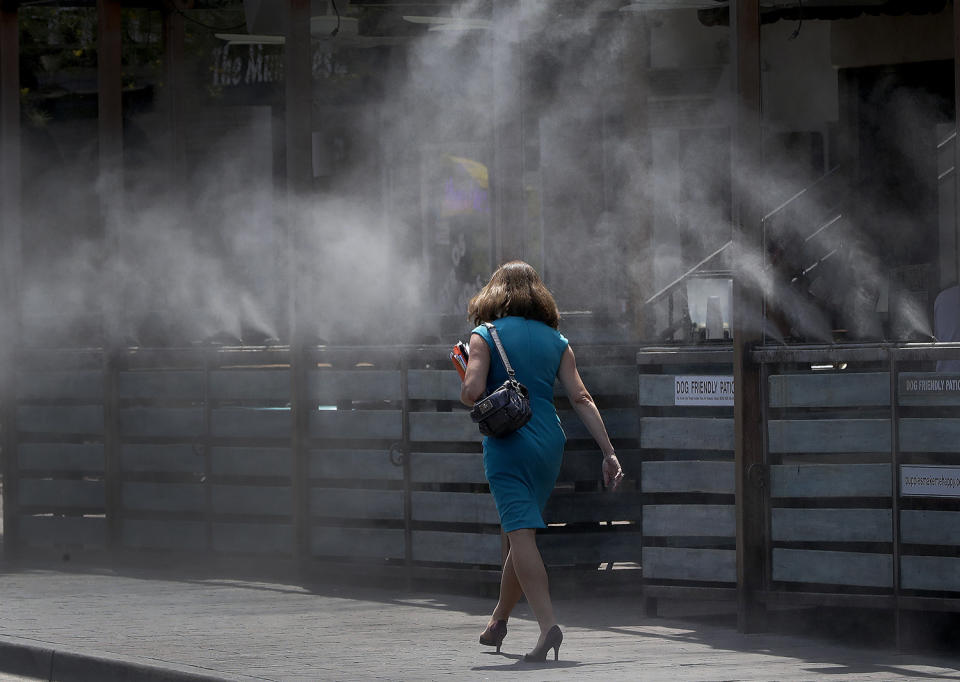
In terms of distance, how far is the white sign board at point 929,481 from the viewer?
5.86 meters

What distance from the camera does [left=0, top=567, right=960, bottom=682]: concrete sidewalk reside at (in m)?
5.52

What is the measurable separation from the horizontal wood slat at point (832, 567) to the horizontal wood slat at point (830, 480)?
23 cm

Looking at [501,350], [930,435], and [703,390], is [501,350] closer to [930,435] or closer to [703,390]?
[703,390]

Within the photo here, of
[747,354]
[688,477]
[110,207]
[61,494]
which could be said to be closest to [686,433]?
[688,477]

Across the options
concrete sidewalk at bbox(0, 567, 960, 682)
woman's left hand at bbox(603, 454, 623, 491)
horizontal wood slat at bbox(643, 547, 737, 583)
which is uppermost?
woman's left hand at bbox(603, 454, 623, 491)

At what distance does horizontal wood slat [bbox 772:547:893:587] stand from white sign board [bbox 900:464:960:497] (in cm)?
28

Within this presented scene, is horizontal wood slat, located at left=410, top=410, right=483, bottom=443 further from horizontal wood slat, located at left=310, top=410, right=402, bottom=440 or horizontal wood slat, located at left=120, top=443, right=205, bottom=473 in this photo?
horizontal wood slat, located at left=120, top=443, right=205, bottom=473

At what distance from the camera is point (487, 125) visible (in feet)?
43.1

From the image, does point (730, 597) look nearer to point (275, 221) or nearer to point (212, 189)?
point (275, 221)

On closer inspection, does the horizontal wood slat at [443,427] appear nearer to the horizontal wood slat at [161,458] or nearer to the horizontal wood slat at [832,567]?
the horizontal wood slat at [161,458]

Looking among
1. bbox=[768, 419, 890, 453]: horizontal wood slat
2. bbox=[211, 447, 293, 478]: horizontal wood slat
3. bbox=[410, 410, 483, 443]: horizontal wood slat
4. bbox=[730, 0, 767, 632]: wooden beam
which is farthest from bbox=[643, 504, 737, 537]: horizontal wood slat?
bbox=[211, 447, 293, 478]: horizontal wood slat

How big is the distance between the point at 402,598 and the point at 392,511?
0.41m

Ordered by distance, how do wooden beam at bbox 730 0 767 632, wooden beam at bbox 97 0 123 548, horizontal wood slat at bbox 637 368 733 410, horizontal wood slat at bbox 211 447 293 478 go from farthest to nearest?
wooden beam at bbox 97 0 123 548, horizontal wood slat at bbox 211 447 293 478, horizontal wood slat at bbox 637 368 733 410, wooden beam at bbox 730 0 767 632

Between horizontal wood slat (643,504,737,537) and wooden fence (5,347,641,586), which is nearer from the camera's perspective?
horizontal wood slat (643,504,737,537)
